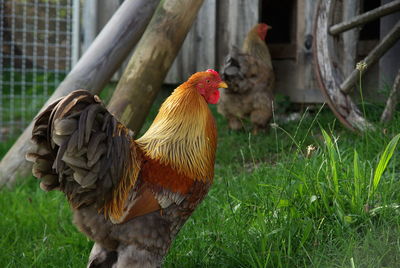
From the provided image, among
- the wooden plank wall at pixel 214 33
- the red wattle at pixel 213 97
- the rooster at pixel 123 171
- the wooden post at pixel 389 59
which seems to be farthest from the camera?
the wooden plank wall at pixel 214 33

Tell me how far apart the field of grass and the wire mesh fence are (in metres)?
3.16

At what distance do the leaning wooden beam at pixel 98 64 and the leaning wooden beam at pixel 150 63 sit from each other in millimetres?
336

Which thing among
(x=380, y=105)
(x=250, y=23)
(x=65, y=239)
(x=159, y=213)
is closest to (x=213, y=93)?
(x=159, y=213)

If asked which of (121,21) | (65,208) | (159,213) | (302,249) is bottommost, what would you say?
(65,208)

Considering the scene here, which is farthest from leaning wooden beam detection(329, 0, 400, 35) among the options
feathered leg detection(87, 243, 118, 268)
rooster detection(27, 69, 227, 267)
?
feathered leg detection(87, 243, 118, 268)

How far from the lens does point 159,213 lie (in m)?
2.39

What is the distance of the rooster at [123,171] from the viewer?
2195 millimetres

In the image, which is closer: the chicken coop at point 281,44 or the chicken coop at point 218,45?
the chicken coop at point 281,44

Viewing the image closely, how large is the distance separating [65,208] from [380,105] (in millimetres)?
2925

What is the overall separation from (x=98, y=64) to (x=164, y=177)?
1.97 meters

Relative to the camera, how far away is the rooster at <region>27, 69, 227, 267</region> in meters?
2.20

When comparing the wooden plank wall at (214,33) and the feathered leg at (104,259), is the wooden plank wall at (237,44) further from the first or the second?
the feathered leg at (104,259)

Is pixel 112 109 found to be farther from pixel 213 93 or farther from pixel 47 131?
pixel 47 131


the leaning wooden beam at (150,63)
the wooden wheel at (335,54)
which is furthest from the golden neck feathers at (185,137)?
the wooden wheel at (335,54)
